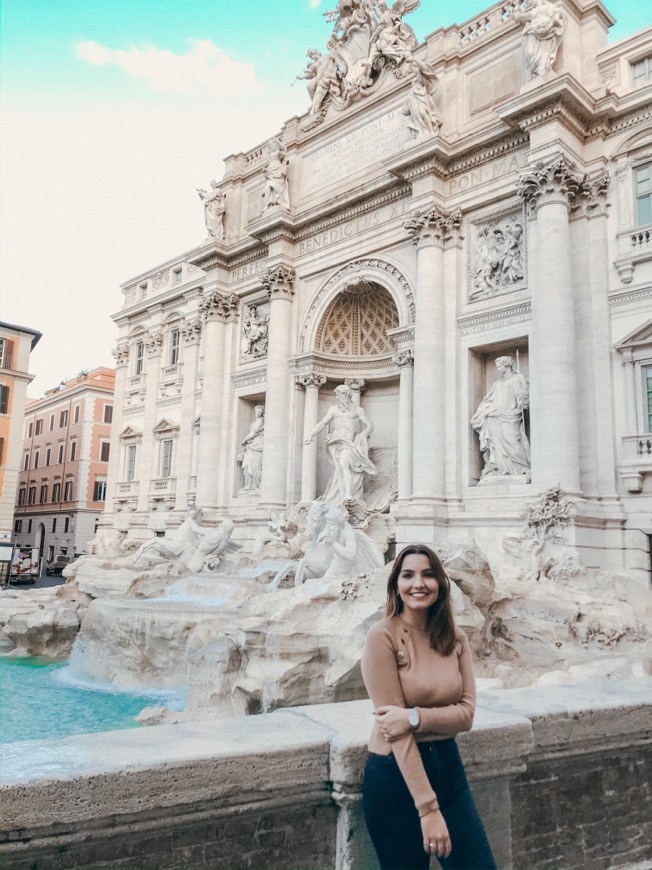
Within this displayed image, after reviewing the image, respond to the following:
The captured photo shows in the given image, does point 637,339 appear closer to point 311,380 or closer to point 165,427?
point 311,380

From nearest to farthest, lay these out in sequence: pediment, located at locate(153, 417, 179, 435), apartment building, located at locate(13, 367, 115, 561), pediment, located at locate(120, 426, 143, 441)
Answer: pediment, located at locate(153, 417, 179, 435), pediment, located at locate(120, 426, 143, 441), apartment building, located at locate(13, 367, 115, 561)

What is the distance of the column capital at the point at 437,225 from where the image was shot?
55.7 ft

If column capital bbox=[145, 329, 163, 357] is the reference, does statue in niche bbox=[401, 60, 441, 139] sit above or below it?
above

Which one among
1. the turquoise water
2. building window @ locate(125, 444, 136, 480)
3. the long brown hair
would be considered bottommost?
the turquoise water

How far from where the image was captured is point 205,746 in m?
2.80

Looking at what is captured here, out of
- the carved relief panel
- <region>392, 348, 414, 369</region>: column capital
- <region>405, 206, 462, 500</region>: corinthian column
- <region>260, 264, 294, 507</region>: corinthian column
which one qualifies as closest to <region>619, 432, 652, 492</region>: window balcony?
<region>405, 206, 462, 500</region>: corinthian column

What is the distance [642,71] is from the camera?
1516cm

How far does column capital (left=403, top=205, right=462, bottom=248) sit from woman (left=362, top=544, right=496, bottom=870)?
15.6 m

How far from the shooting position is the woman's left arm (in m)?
2.41

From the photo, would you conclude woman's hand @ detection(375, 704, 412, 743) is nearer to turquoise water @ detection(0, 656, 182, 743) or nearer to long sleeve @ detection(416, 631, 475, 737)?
long sleeve @ detection(416, 631, 475, 737)

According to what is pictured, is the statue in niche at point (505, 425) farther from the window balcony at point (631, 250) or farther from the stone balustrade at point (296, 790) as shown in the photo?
the stone balustrade at point (296, 790)

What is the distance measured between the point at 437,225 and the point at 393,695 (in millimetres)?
15958

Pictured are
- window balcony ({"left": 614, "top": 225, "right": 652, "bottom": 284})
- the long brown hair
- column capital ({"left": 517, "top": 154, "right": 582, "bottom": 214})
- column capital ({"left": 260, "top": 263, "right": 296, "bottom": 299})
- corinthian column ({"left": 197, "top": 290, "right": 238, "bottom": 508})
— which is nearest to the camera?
the long brown hair

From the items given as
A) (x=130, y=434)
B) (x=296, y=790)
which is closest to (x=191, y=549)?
(x=130, y=434)
